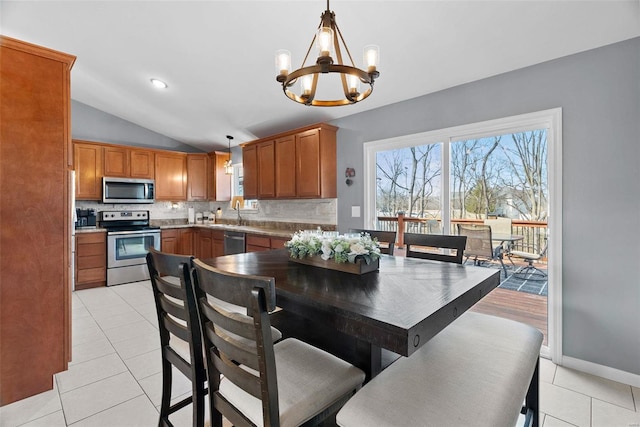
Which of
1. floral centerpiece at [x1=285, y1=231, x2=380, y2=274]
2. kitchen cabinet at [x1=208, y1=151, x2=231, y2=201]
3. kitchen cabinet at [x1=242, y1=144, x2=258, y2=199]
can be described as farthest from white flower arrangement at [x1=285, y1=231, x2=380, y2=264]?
kitchen cabinet at [x1=208, y1=151, x2=231, y2=201]

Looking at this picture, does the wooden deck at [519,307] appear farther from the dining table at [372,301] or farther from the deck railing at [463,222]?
the dining table at [372,301]

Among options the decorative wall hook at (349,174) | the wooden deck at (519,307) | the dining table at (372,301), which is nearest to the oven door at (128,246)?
the decorative wall hook at (349,174)

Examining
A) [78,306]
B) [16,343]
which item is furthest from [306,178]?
[78,306]

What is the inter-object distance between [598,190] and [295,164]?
3040 mm

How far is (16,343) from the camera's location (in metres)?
1.90

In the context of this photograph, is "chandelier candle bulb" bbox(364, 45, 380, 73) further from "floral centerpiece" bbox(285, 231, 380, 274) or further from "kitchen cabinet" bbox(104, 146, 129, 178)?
"kitchen cabinet" bbox(104, 146, 129, 178)

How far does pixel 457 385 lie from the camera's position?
1140mm

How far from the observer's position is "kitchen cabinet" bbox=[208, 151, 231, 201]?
19.1 feet

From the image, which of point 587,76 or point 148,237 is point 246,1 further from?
point 148,237

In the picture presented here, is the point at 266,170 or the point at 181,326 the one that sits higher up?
the point at 266,170

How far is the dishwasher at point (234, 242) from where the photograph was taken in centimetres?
457

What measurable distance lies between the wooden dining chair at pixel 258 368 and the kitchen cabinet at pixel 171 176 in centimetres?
498

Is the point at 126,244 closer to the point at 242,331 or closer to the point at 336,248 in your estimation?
the point at 336,248

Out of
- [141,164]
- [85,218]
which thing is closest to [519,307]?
[141,164]
